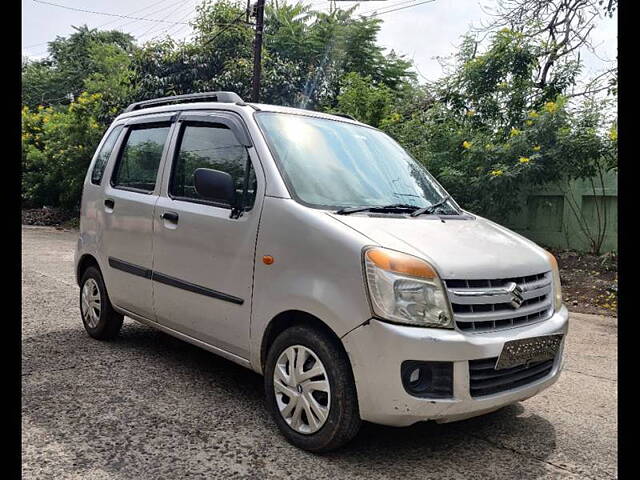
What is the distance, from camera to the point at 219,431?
3191mm

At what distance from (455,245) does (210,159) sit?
1766 mm

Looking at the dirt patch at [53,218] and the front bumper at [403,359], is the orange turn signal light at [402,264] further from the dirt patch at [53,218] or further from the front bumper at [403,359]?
the dirt patch at [53,218]

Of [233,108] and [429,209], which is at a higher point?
[233,108]

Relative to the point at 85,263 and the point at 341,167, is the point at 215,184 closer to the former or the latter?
the point at 341,167

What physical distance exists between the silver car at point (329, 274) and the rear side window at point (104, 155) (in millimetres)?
687

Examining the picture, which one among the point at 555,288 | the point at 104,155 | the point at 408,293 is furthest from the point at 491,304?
the point at 104,155

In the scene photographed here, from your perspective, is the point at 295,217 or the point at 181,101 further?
the point at 181,101

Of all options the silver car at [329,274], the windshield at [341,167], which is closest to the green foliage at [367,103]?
the silver car at [329,274]

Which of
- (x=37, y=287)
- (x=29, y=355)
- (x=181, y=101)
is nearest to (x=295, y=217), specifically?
(x=181, y=101)

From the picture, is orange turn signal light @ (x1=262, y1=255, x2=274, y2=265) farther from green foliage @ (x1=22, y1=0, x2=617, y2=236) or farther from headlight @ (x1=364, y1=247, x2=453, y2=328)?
green foliage @ (x1=22, y1=0, x2=617, y2=236)

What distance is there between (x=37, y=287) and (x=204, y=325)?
4.65m
